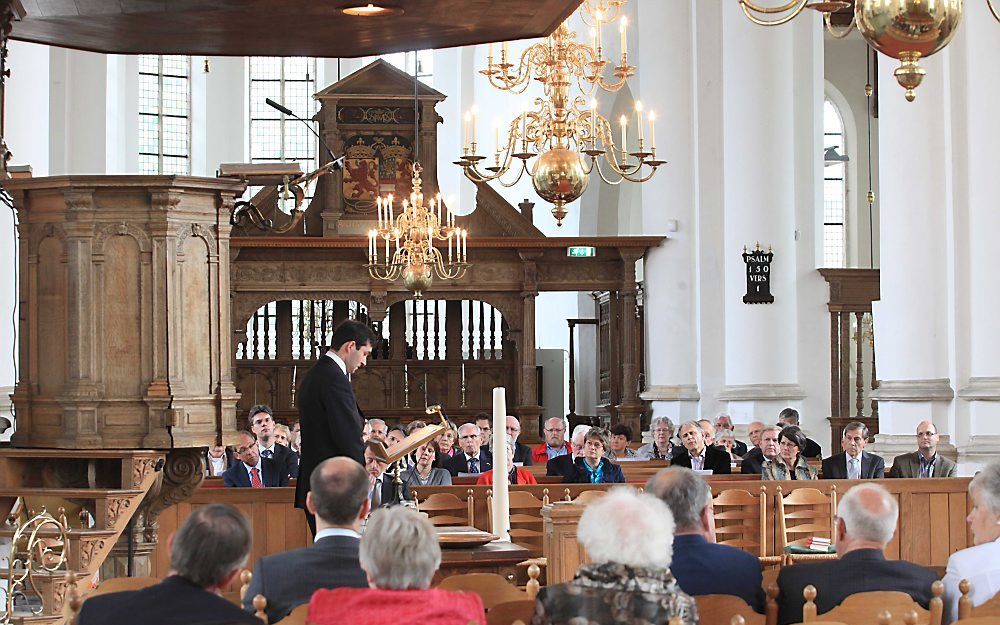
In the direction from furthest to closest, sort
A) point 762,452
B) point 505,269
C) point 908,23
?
point 505,269 < point 762,452 < point 908,23

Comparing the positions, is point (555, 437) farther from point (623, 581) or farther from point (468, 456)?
point (623, 581)

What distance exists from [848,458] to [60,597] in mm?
6478

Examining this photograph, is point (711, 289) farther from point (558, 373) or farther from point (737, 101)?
point (558, 373)

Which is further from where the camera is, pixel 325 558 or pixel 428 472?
pixel 428 472

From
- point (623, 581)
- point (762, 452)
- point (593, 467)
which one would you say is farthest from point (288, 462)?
point (623, 581)

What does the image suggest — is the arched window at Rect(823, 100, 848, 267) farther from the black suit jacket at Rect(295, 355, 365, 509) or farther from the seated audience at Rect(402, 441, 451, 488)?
the black suit jacket at Rect(295, 355, 365, 509)

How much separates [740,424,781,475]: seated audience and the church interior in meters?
0.07

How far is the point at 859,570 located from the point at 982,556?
634mm

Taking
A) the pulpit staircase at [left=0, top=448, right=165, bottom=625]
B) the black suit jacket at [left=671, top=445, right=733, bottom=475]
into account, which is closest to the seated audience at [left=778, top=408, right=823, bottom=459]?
the black suit jacket at [left=671, top=445, right=733, bottom=475]

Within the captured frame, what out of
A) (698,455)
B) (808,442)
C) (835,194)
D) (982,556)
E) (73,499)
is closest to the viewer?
(982,556)

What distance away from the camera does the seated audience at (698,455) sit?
41.1 feet

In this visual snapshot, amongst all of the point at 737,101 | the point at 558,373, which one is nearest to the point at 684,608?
the point at 737,101

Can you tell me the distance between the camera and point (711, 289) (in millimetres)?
18391

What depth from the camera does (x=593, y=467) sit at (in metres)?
10.7
